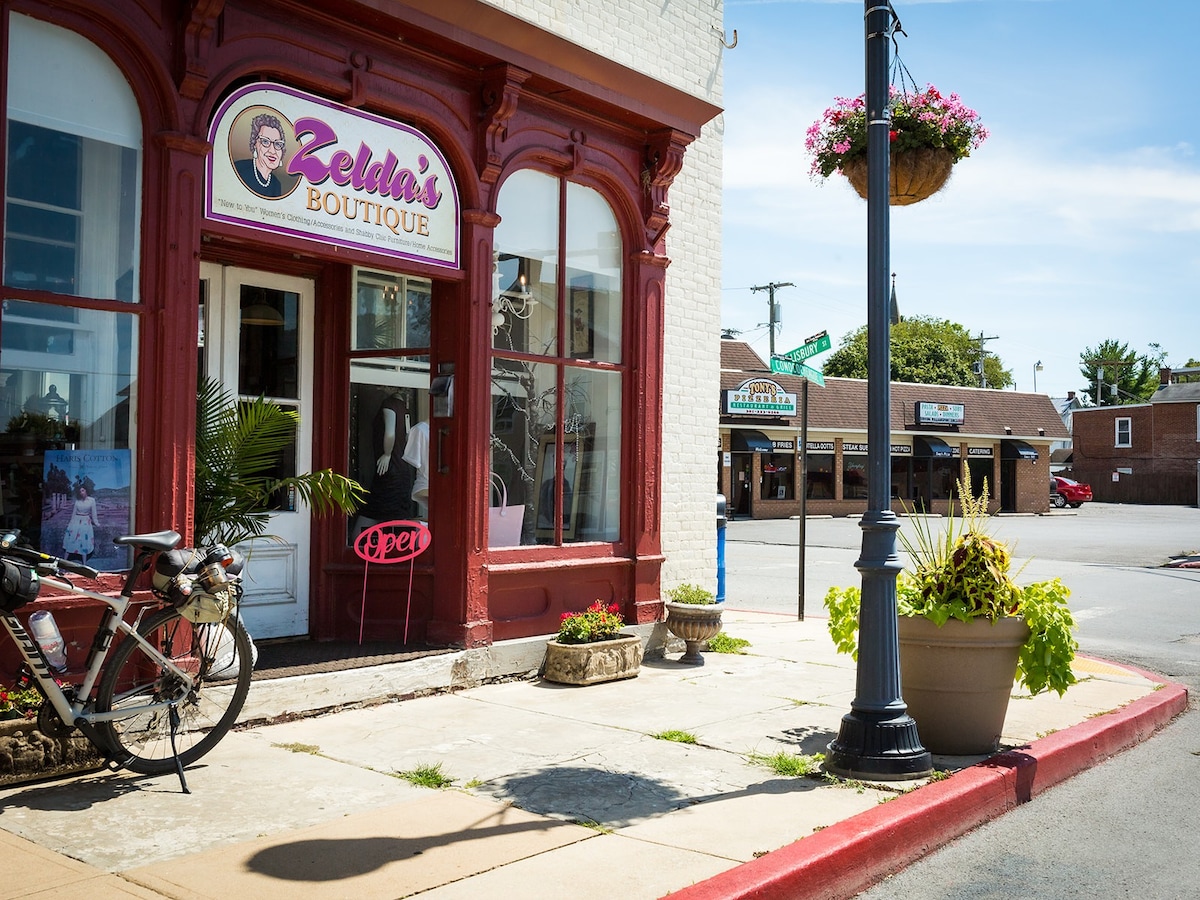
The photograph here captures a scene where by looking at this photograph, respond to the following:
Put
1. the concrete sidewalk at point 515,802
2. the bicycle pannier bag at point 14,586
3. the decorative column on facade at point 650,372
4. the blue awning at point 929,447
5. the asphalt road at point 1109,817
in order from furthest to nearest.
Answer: the blue awning at point 929,447
the decorative column on facade at point 650,372
the bicycle pannier bag at point 14,586
the asphalt road at point 1109,817
the concrete sidewalk at point 515,802

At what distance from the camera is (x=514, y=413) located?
8594mm

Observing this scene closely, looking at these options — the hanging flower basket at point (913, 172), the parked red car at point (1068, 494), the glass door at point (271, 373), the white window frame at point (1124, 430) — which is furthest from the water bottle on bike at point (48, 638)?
the white window frame at point (1124, 430)

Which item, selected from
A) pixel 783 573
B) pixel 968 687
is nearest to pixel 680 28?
pixel 968 687

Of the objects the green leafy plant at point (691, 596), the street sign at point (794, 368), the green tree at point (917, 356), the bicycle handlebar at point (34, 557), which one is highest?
the green tree at point (917, 356)

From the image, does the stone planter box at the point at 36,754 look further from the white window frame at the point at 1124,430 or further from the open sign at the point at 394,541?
the white window frame at the point at 1124,430

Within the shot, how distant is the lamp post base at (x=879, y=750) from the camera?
18.8 ft

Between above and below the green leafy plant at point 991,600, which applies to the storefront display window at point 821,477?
above

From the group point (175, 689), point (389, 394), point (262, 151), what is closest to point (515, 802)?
point (175, 689)

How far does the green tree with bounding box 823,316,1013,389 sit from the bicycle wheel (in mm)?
65548

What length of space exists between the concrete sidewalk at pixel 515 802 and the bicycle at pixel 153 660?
0.23 metres

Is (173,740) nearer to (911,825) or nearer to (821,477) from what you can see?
(911,825)

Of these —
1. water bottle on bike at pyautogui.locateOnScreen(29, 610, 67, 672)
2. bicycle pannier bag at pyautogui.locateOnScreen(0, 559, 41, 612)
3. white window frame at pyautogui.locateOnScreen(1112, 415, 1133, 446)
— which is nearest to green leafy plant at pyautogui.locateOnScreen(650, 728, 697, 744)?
water bottle on bike at pyautogui.locateOnScreen(29, 610, 67, 672)

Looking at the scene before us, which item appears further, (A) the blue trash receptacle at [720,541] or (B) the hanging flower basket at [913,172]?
(A) the blue trash receptacle at [720,541]

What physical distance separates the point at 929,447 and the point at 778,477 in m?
8.30
